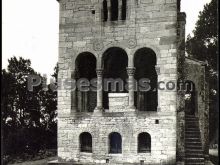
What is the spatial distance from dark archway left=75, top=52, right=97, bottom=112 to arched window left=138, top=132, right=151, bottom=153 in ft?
12.3

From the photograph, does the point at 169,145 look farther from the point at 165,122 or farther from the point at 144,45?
the point at 144,45

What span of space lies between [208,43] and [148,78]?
14974 millimetres

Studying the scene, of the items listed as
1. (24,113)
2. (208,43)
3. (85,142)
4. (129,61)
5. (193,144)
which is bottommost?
(193,144)

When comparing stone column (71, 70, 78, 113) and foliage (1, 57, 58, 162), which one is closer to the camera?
stone column (71, 70, 78, 113)

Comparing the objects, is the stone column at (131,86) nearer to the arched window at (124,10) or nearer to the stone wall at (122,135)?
the stone wall at (122,135)

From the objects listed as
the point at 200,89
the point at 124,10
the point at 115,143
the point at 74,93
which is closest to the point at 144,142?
the point at 115,143

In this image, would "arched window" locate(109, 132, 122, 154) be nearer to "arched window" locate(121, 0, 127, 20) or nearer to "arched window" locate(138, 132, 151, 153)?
"arched window" locate(138, 132, 151, 153)

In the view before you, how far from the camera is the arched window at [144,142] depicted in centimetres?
1762

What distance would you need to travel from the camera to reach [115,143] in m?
18.2

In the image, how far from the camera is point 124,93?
728 inches

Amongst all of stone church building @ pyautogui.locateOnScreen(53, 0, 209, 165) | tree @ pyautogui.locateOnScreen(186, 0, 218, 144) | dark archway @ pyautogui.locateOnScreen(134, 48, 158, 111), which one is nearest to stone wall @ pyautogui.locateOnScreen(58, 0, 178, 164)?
stone church building @ pyautogui.locateOnScreen(53, 0, 209, 165)

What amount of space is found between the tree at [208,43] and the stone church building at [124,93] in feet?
45.1

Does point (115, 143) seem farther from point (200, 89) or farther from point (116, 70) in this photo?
point (200, 89)

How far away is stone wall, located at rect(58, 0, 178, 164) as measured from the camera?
17.2 meters
